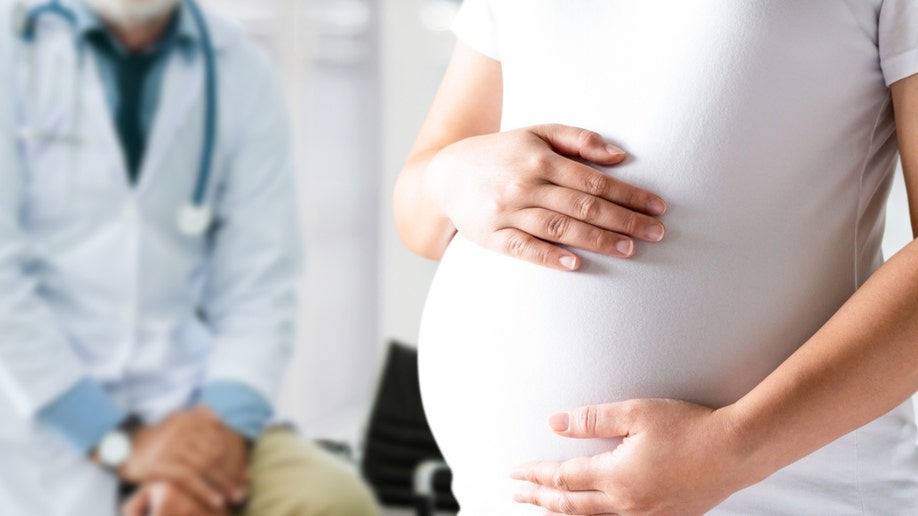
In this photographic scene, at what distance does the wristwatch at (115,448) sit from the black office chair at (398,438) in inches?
28.9

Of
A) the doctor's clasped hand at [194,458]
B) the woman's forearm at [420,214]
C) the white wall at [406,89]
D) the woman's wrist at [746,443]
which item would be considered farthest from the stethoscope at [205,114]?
the white wall at [406,89]

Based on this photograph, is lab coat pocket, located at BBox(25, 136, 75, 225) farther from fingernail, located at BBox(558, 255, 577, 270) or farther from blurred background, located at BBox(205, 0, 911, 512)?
blurred background, located at BBox(205, 0, 911, 512)

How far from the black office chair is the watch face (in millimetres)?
740

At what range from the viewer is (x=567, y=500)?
65 centimetres

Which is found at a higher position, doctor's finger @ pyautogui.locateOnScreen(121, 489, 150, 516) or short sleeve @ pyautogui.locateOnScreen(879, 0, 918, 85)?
short sleeve @ pyautogui.locateOnScreen(879, 0, 918, 85)

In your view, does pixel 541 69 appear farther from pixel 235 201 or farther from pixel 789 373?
pixel 235 201

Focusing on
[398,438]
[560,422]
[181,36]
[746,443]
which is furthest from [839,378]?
[398,438]

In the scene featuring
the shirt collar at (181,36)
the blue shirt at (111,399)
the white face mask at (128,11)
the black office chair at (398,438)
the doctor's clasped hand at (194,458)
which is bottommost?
the black office chair at (398,438)

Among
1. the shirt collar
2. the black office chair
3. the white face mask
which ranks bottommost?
the black office chair

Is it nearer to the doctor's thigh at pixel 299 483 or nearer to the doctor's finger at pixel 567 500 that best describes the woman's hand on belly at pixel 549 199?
the doctor's finger at pixel 567 500

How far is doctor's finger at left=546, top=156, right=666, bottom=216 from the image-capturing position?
2.17 feet

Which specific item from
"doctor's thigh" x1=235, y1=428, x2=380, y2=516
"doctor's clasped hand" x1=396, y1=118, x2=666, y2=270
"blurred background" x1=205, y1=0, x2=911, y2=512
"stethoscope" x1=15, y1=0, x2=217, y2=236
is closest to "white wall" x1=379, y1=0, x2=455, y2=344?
"blurred background" x1=205, y1=0, x2=911, y2=512

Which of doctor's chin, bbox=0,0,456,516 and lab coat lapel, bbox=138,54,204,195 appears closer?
doctor's chin, bbox=0,0,456,516

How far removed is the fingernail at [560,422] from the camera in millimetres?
665
